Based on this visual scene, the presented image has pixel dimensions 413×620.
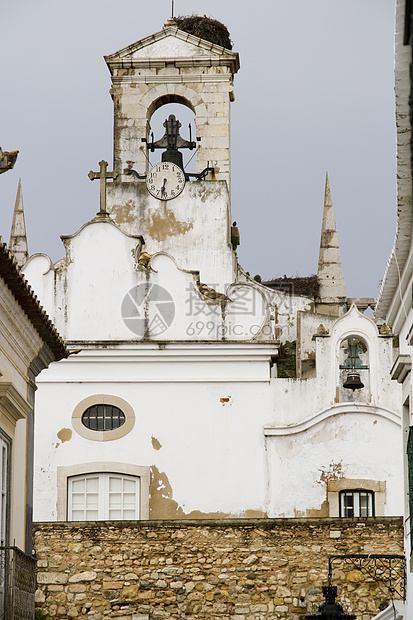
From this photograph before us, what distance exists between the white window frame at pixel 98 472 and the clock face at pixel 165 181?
5.99m

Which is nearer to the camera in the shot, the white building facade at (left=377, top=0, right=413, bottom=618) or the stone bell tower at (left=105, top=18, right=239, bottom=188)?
the white building facade at (left=377, top=0, right=413, bottom=618)

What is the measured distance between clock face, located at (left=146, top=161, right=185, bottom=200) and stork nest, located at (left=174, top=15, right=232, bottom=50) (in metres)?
4.86

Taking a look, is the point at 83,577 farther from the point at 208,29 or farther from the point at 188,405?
the point at 208,29

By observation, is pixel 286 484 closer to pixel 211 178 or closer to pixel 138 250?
pixel 138 250

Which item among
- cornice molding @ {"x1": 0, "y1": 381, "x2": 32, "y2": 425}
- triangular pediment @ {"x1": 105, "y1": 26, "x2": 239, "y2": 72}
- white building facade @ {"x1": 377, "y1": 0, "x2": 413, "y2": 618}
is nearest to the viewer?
white building facade @ {"x1": 377, "y1": 0, "x2": 413, "y2": 618}

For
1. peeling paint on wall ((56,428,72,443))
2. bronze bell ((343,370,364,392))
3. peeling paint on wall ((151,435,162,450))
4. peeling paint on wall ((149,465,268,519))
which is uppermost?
bronze bell ((343,370,364,392))

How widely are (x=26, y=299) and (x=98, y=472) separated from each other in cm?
839

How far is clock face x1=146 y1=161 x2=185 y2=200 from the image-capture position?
1038 inches

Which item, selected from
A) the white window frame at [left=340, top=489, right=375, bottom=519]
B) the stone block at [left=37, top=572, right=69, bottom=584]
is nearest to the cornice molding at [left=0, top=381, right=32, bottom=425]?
the stone block at [left=37, top=572, right=69, bottom=584]

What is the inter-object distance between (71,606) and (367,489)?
6042 millimetres

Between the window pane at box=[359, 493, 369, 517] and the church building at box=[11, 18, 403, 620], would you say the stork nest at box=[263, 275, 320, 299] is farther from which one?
the window pane at box=[359, 493, 369, 517]

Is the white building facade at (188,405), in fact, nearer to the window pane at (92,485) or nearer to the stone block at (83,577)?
the window pane at (92,485)

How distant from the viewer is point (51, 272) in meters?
24.1

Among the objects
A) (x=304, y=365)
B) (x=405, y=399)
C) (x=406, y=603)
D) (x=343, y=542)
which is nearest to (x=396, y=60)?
(x=405, y=399)
